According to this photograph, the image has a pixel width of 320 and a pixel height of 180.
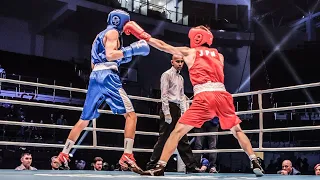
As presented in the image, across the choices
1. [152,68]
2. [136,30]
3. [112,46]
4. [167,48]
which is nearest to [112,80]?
[112,46]

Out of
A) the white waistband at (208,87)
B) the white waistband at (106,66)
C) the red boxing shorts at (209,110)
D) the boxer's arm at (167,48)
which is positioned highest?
the boxer's arm at (167,48)

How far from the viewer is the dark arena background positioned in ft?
36.3

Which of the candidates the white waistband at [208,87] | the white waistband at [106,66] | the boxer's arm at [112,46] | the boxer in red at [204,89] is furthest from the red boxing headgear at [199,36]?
the white waistband at [106,66]

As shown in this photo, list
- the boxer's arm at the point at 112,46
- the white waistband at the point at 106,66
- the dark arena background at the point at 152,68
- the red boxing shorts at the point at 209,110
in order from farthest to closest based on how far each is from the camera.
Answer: the dark arena background at the point at 152,68, the white waistband at the point at 106,66, the boxer's arm at the point at 112,46, the red boxing shorts at the point at 209,110

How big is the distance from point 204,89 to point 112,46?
89 cm

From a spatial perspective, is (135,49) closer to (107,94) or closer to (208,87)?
(107,94)

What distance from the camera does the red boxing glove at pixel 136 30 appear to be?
337 cm

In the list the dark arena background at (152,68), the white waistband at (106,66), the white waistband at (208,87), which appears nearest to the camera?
the white waistband at (208,87)

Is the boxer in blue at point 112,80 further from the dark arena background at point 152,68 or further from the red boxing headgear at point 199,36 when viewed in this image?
the dark arena background at point 152,68

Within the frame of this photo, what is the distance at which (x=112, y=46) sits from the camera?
3.48 metres

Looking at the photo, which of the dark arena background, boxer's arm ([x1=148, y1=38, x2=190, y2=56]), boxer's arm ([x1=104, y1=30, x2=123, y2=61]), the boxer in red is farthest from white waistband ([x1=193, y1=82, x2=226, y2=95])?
the dark arena background

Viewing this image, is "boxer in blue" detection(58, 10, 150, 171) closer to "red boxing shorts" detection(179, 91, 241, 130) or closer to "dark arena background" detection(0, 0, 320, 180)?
"red boxing shorts" detection(179, 91, 241, 130)

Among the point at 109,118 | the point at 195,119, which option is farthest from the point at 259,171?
the point at 109,118

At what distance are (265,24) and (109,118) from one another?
1042cm
